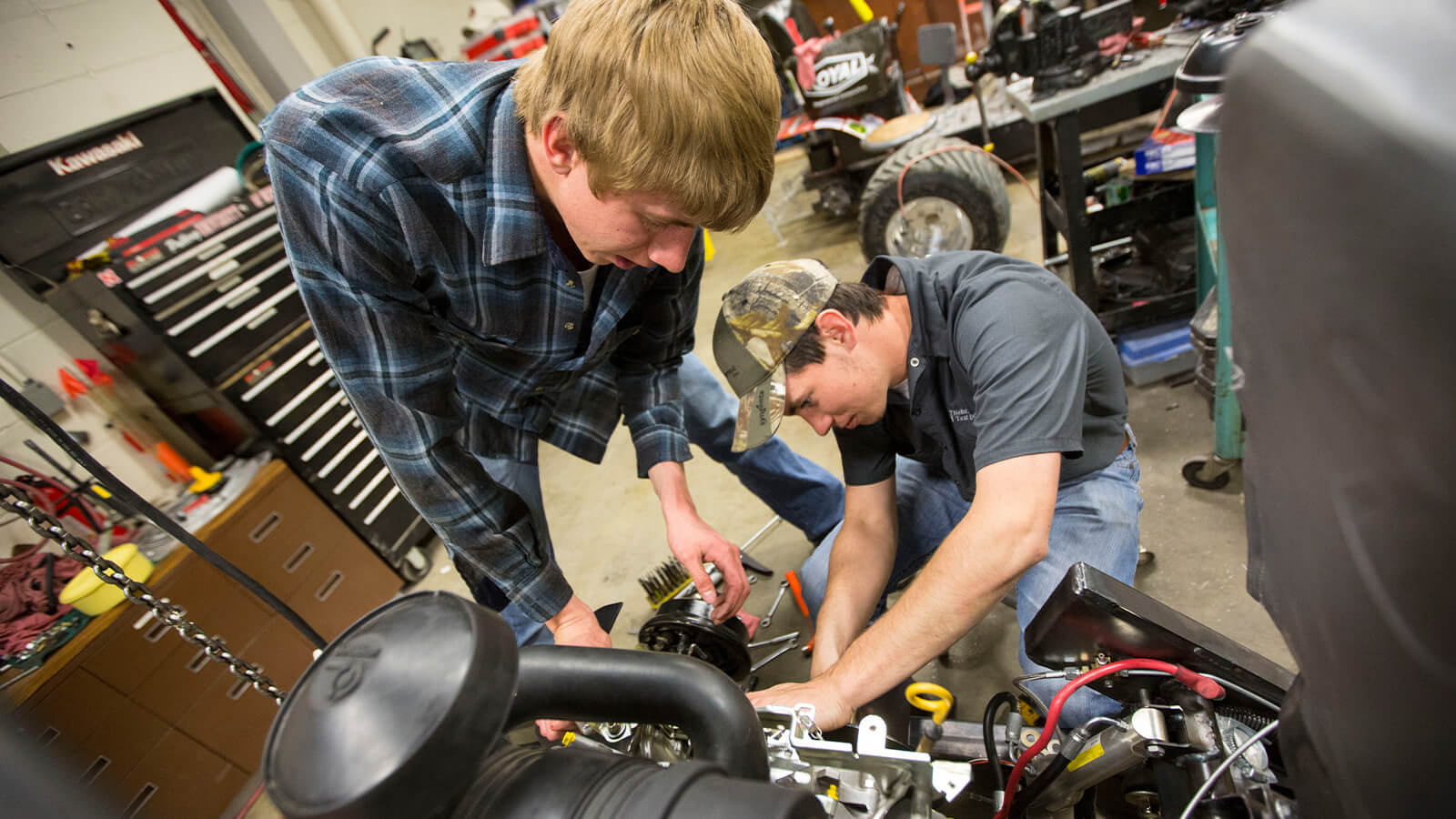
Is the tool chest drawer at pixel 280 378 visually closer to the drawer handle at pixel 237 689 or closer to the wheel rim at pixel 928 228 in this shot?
the drawer handle at pixel 237 689

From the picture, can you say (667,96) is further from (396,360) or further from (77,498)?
(77,498)

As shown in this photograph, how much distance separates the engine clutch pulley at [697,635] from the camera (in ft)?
4.17

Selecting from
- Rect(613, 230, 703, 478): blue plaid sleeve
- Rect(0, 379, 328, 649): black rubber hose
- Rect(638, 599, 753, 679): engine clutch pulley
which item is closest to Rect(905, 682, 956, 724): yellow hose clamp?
Rect(638, 599, 753, 679): engine clutch pulley

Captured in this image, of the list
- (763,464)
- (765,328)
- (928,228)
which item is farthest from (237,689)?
(928,228)

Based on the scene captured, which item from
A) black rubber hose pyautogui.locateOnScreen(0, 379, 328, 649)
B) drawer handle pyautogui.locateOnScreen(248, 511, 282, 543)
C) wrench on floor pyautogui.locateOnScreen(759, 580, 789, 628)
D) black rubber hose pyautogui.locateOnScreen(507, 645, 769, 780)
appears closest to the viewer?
black rubber hose pyautogui.locateOnScreen(507, 645, 769, 780)

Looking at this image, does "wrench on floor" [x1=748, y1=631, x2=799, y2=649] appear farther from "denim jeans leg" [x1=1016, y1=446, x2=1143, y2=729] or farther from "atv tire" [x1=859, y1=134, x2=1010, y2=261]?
"atv tire" [x1=859, y1=134, x2=1010, y2=261]

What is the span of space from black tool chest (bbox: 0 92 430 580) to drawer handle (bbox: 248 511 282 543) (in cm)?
17

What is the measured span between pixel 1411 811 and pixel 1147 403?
7.09ft

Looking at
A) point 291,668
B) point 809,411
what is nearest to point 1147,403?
point 809,411

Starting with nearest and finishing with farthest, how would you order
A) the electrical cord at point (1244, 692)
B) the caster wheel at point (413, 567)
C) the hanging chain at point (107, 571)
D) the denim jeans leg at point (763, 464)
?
the electrical cord at point (1244, 692) → the hanging chain at point (107, 571) → the denim jeans leg at point (763, 464) → the caster wheel at point (413, 567)

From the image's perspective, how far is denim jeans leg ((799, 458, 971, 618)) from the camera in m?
1.59

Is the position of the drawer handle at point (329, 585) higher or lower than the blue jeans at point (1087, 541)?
higher

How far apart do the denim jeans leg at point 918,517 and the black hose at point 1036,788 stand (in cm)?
66

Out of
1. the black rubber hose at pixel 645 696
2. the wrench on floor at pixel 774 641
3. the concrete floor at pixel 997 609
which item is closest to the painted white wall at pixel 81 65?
the concrete floor at pixel 997 609
